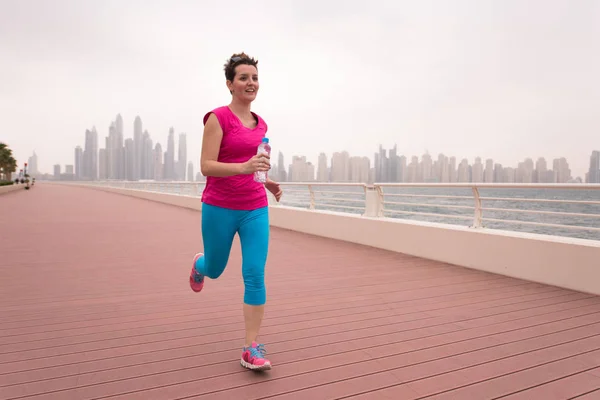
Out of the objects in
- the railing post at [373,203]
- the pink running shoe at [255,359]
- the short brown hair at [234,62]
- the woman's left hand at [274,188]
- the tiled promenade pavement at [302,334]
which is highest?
the short brown hair at [234,62]

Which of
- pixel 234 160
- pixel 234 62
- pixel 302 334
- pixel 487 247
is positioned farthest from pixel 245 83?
pixel 487 247

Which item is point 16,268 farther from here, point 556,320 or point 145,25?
point 145,25

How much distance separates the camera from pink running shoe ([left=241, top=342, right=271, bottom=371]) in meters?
2.16

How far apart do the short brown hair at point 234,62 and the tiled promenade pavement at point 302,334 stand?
66.5 inches

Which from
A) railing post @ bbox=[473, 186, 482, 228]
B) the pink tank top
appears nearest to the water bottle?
the pink tank top

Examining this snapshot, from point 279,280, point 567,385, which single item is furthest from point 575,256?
point 279,280

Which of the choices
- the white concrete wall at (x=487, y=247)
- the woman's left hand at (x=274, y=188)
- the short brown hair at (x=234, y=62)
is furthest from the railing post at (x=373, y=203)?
the short brown hair at (x=234, y=62)

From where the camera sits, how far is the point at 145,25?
13.6 m

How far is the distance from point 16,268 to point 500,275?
615 centimetres

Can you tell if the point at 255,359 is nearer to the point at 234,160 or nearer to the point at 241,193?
the point at 241,193

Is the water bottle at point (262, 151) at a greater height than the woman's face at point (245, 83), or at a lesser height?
lesser

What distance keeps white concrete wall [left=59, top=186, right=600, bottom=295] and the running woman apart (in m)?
3.67

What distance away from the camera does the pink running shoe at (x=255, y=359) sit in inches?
85.0

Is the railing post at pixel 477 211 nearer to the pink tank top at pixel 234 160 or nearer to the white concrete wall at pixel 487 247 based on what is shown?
the white concrete wall at pixel 487 247
